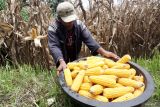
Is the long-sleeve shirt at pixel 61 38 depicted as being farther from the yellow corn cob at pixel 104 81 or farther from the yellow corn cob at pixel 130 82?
the yellow corn cob at pixel 130 82

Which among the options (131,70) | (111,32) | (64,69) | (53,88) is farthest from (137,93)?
(111,32)

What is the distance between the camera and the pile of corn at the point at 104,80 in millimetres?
4012

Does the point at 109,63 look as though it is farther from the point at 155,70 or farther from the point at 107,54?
the point at 155,70

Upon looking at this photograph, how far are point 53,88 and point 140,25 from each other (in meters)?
2.29

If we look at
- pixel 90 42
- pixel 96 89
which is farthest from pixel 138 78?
pixel 90 42

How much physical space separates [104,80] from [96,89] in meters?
0.17

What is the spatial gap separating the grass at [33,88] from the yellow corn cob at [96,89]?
2.04 ft

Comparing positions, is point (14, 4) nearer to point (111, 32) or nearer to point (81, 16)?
point (81, 16)

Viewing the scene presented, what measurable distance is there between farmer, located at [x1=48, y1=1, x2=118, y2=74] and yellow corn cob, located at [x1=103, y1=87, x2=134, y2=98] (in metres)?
0.82

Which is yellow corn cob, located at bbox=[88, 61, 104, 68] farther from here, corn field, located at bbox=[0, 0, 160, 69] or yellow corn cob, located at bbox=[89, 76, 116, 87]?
corn field, located at bbox=[0, 0, 160, 69]

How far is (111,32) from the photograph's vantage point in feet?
20.3

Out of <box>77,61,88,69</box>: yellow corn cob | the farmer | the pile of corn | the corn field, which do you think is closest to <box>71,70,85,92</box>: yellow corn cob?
the pile of corn

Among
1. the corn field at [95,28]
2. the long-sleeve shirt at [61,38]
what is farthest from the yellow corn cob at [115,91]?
the corn field at [95,28]

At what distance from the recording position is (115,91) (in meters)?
4.02
